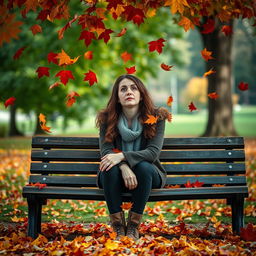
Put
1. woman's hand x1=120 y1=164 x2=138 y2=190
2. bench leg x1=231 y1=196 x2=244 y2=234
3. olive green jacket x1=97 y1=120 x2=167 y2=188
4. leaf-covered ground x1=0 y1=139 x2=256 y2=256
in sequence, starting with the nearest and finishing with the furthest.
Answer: leaf-covered ground x1=0 y1=139 x2=256 y2=256 → woman's hand x1=120 y1=164 x2=138 y2=190 → olive green jacket x1=97 y1=120 x2=167 y2=188 → bench leg x1=231 y1=196 x2=244 y2=234

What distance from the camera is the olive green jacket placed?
3738mm

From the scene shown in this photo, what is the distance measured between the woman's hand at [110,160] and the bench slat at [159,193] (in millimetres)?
239

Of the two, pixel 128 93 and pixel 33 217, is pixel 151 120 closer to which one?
pixel 128 93

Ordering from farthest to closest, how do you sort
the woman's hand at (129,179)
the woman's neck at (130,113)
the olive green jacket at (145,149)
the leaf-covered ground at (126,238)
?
the woman's neck at (130,113)
the olive green jacket at (145,149)
the woman's hand at (129,179)
the leaf-covered ground at (126,238)

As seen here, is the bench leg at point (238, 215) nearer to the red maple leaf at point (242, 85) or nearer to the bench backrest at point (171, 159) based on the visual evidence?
the bench backrest at point (171, 159)

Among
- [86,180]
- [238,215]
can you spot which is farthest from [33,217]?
[238,215]

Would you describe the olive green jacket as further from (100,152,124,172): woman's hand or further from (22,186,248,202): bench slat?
(22,186,248,202): bench slat

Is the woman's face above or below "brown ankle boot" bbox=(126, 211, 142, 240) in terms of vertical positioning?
above

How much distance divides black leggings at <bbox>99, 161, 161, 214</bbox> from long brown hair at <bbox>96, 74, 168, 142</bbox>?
39 centimetres

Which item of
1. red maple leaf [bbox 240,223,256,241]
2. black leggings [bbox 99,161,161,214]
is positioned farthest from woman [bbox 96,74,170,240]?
red maple leaf [bbox 240,223,256,241]

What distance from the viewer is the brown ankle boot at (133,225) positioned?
12.0 ft

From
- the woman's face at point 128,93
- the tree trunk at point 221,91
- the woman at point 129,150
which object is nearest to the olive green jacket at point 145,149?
the woman at point 129,150

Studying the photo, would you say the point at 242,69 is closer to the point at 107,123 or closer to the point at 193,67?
the point at 193,67

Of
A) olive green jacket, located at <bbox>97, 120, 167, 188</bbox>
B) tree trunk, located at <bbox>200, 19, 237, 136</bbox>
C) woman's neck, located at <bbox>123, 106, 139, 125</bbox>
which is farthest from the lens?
tree trunk, located at <bbox>200, 19, 237, 136</bbox>
